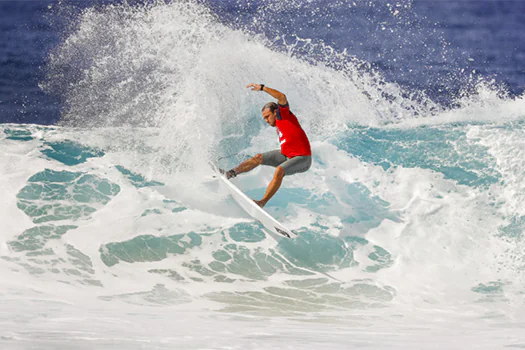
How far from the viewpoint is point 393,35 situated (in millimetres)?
13906

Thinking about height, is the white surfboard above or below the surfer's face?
below

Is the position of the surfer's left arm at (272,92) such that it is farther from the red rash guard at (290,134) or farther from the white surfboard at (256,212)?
the white surfboard at (256,212)

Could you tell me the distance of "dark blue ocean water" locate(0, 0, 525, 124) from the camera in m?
12.6

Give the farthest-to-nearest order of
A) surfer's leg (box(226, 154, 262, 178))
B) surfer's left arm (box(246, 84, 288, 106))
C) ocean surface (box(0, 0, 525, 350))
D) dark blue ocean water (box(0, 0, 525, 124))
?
dark blue ocean water (box(0, 0, 525, 124)) → surfer's leg (box(226, 154, 262, 178)) → surfer's left arm (box(246, 84, 288, 106)) → ocean surface (box(0, 0, 525, 350))

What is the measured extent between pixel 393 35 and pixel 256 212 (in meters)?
9.01

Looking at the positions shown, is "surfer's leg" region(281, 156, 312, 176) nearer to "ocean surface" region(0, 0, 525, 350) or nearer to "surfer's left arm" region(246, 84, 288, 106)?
"surfer's left arm" region(246, 84, 288, 106)

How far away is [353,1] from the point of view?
564 inches

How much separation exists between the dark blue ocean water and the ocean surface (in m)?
0.08

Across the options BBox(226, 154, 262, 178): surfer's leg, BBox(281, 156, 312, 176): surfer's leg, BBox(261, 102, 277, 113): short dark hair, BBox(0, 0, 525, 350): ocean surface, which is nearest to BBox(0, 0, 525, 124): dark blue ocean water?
BBox(0, 0, 525, 350): ocean surface

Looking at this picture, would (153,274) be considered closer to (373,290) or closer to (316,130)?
(373,290)

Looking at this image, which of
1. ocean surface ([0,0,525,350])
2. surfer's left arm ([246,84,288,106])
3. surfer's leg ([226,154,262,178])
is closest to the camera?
ocean surface ([0,0,525,350])

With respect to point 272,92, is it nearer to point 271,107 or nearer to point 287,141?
point 271,107

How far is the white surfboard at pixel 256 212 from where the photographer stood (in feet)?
20.9

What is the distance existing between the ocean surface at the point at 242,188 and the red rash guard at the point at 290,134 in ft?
4.38
